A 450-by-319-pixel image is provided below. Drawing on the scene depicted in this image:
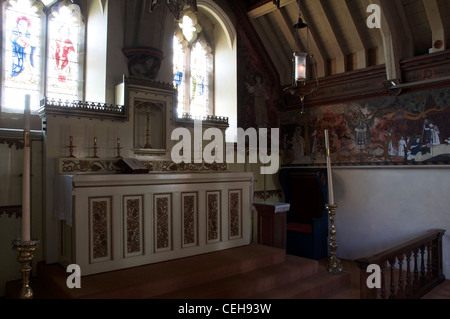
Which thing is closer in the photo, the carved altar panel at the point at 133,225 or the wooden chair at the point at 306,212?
the carved altar panel at the point at 133,225

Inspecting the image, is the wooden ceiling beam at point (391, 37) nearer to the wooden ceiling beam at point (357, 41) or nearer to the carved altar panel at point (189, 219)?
the wooden ceiling beam at point (357, 41)

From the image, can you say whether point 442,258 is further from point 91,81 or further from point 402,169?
point 91,81

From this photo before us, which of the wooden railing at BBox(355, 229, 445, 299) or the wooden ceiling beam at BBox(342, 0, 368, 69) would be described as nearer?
the wooden railing at BBox(355, 229, 445, 299)

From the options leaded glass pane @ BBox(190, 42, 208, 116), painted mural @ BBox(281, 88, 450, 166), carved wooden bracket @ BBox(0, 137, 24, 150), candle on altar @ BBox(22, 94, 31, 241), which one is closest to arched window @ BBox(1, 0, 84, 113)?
carved wooden bracket @ BBox(0, 137, 24, 150)

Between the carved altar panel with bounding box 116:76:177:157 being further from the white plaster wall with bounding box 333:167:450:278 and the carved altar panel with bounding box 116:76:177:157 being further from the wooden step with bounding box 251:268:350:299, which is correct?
the white plaster wall with bounding box 333:167:450:278

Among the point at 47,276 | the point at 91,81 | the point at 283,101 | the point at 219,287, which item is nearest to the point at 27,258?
the point at 47,276

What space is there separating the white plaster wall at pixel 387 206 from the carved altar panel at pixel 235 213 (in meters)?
2.59

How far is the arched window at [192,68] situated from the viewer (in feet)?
22.4

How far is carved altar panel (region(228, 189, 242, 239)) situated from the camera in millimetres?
5121

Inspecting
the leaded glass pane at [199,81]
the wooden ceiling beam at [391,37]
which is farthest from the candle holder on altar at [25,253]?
the wooden ceiling beam at [391,37]

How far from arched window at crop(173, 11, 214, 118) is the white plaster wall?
3060 millimetres

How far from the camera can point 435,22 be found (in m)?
5.57

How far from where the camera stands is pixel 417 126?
5.81 meters

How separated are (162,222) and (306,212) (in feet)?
12.6
